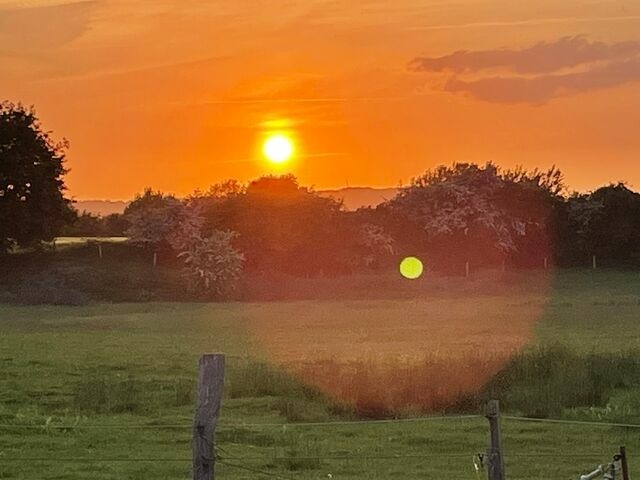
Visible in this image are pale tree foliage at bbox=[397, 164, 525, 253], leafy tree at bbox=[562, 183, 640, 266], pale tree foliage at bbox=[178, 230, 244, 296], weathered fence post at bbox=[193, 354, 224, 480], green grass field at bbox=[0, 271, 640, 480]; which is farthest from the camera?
pale tree foliage at bbox=[397, 164, 525, 253]

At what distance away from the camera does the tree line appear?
6625 centimetres

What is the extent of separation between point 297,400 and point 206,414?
13118mm

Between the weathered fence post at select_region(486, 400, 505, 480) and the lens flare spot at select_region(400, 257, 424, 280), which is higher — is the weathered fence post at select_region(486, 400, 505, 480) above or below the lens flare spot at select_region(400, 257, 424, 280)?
below

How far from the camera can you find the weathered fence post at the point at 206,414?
30.6 ft

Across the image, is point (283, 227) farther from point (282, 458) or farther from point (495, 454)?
point (495, 454)

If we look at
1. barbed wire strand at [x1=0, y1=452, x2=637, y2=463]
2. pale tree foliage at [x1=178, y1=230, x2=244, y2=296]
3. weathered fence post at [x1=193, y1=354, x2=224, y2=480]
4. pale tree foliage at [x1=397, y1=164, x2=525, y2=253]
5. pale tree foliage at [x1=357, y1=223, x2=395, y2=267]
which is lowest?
barbed wire strand at [x1=0, y1=452, x2=637, y2=463]

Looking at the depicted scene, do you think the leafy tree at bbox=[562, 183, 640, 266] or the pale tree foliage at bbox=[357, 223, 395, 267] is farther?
the leafy tree at bbox=[562, 183, 640, 266]

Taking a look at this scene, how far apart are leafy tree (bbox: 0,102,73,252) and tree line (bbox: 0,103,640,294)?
56 mm

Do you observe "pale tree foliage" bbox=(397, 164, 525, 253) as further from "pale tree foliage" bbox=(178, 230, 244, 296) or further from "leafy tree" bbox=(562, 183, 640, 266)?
"pale tree foliage" bbox=(178, 230, 244, 296)

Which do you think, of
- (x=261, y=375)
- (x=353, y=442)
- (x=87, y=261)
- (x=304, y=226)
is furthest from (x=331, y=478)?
(x=304, y=226)

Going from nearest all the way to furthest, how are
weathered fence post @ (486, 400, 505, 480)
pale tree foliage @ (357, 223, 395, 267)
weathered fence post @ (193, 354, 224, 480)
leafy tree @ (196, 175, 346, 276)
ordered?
1. weathered fence post @ (193, 354, 224, 480)
2. weathered fence post @ (486, 400, 505, 480)
3. leafy tree @ (196, 175, 346, 276)
4. pale tree foliage @ (357, 223, 395, 267)

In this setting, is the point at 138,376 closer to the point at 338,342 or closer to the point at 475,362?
the point at 475,362

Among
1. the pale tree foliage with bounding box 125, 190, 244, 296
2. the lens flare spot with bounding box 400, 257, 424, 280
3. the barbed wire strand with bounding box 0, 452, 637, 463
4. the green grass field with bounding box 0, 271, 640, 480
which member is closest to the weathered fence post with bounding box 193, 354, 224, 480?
the green grass field with bounding box 0, 271, 640, 480

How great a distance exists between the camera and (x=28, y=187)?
66.1 meters
